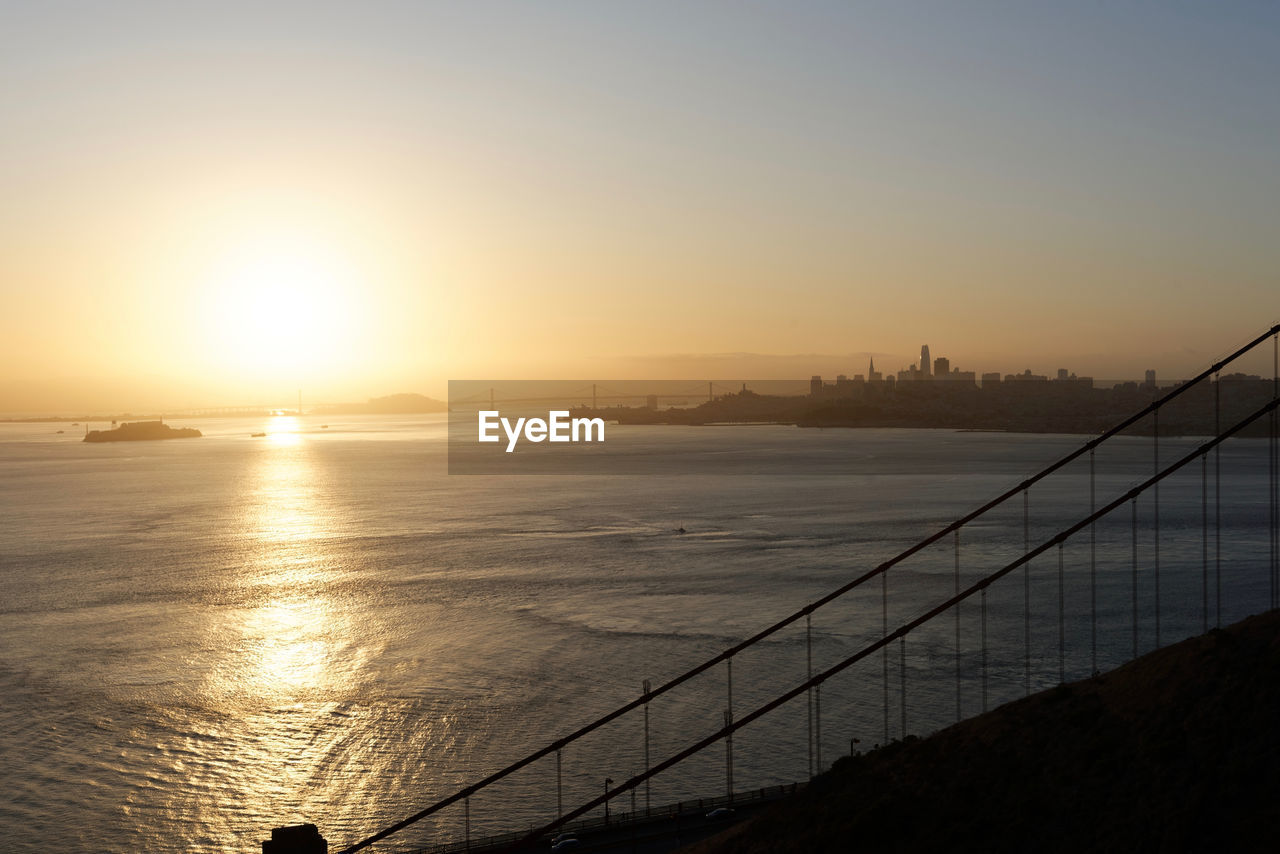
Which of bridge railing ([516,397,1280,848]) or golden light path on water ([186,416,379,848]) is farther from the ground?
bridge railing ([516,397,1280,848])

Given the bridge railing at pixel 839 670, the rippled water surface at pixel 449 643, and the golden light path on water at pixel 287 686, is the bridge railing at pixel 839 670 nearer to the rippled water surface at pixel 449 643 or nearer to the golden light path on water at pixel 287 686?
the rippled water surface at pixel 449 643

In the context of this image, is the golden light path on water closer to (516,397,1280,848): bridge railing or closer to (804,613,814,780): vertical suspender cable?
(516,397,1280,848): bridge railing

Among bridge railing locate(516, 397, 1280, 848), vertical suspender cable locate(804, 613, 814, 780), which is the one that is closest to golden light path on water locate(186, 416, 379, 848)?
bridge railing locate(516, 397, 1280, 848)

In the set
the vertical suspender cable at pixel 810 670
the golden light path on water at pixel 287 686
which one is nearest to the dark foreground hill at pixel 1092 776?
the vertical suspender cable at pixel 810 670

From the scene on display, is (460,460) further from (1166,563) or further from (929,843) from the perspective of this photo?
(929,843)

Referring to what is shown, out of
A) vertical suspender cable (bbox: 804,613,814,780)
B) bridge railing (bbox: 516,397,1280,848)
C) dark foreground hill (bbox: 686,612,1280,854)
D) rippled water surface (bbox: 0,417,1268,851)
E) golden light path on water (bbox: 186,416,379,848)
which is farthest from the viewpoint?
rippled water surface (bbox: 0,417,1268,851)

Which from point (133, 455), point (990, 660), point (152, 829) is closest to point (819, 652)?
point (990, 660)
